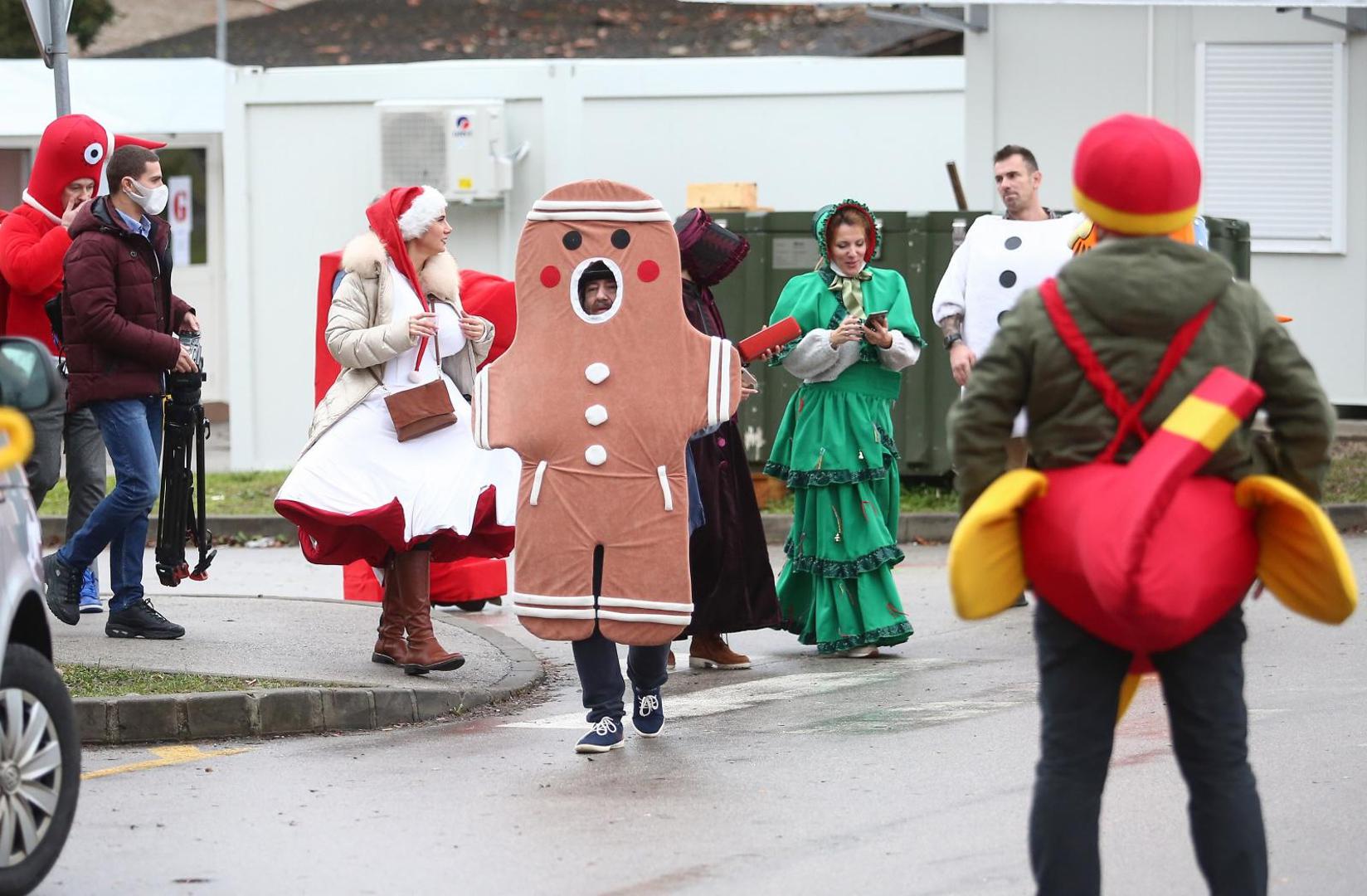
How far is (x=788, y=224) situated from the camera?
14938mm

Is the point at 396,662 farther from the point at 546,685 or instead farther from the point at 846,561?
the point at 846,561

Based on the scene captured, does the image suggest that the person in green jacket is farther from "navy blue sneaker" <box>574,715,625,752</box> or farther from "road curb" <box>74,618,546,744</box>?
"road curb" <box>74,618,546,744</box>

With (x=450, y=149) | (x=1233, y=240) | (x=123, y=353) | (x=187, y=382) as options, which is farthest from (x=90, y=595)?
(x=1233, y=240)

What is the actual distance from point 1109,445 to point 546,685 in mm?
4900

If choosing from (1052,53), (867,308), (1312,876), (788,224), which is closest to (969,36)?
(1052,53)

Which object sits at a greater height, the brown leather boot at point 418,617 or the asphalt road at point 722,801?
the brown leather boot at point 418,617

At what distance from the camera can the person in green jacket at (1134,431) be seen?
14.6ft

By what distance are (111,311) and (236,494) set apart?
7028 mm

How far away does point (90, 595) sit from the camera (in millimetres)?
10125

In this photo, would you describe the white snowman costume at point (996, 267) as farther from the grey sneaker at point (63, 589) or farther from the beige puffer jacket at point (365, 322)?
the grey sneaker at point (63, 589)

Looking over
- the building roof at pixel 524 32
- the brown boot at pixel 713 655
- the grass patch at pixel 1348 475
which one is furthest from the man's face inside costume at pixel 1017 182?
the building roof at pixel 524 32

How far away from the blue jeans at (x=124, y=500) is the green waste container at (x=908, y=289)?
20.3 feet

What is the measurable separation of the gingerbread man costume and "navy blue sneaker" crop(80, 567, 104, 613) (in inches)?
141

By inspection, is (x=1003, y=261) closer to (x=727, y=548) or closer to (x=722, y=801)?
(x=727, y=548)
